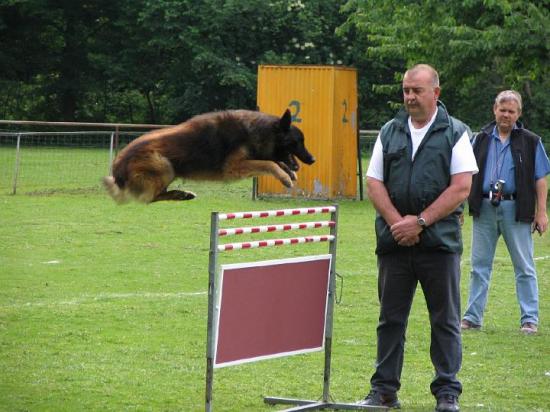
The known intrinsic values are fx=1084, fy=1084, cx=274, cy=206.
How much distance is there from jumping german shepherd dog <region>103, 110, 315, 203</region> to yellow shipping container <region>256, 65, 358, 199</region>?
53.9 ft

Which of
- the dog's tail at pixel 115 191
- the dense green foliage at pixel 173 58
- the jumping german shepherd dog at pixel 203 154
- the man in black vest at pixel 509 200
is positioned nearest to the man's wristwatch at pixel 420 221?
the jumping german shepherd dog at pixel 203 154

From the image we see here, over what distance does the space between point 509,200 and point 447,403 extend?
3.54 m

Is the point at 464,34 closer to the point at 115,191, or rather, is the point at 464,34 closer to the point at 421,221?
the point at 421,221

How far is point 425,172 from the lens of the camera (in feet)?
22.2

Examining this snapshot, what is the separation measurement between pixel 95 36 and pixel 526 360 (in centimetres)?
4372

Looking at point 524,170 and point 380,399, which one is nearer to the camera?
point 380,399

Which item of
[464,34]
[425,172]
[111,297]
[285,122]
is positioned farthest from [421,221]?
[464,34]

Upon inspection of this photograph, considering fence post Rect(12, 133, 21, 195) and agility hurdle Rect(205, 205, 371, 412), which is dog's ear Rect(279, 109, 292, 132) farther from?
fence post Rect(12, 133, 21, 195)

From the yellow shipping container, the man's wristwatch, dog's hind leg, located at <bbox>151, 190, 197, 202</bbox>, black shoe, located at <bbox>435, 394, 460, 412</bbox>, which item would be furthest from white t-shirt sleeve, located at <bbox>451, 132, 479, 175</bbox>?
the yellow shipping container

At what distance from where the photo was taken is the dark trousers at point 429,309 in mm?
6930

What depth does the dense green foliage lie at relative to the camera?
42906 mm

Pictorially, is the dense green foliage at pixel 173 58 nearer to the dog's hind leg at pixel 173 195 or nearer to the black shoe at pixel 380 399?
the black shoe at pixel 380 399

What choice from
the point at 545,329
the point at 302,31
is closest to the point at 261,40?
the point at 302,31

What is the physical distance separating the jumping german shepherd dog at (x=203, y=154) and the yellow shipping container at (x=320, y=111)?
16.4m
